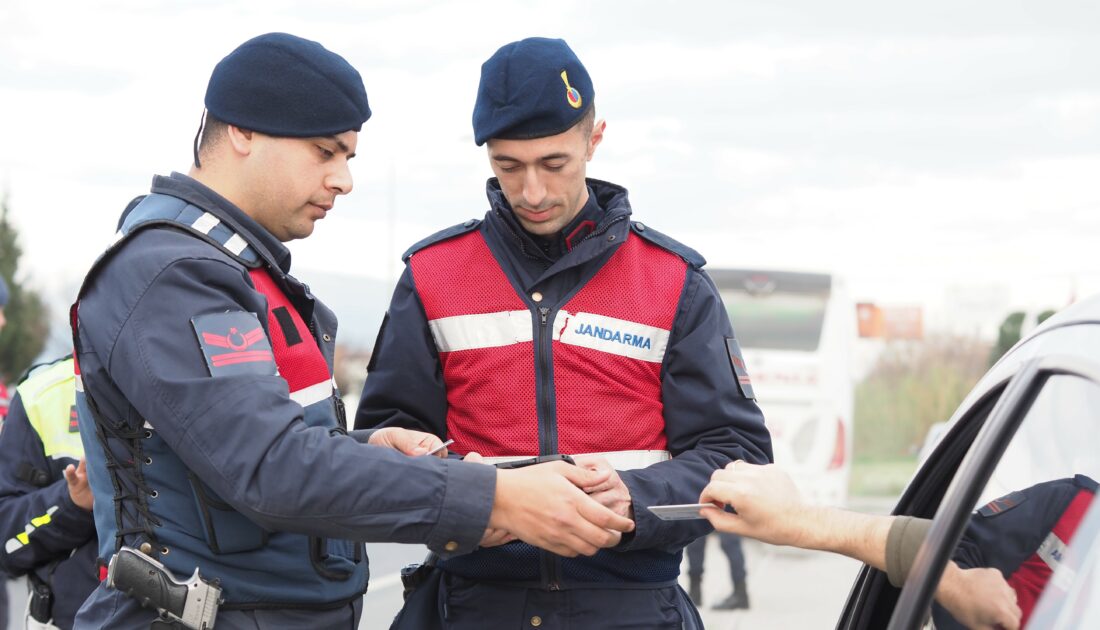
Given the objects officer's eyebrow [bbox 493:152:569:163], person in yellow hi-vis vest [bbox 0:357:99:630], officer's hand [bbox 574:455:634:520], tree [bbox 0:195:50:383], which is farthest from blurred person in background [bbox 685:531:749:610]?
tree [bbox 0:195:50:383]

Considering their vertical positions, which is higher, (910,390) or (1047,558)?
(1047,558)

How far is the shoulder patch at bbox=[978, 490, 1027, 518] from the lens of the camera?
1.96 m

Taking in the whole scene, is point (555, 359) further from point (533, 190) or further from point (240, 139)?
point (240, 139)

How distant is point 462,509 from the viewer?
2.47 meters

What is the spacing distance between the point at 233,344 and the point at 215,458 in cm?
21

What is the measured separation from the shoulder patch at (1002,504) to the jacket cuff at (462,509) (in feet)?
3.04

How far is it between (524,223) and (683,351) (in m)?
0.50

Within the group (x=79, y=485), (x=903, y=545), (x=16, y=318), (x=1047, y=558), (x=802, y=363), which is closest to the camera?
(x=1047, y=558)

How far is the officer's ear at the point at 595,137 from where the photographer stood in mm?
3312

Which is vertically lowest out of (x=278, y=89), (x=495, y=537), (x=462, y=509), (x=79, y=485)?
(x=79, y=485)

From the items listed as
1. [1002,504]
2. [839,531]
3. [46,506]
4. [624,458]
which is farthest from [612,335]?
[46,506]

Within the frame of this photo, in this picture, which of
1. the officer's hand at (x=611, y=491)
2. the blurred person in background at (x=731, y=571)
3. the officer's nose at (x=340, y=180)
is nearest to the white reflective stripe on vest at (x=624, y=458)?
the officer's hand at (x=611, y=491)

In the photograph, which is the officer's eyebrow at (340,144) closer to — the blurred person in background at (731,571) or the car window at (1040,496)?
the car window at (1040,496)

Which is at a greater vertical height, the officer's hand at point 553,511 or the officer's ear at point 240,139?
the officer's ear at point 240,139
